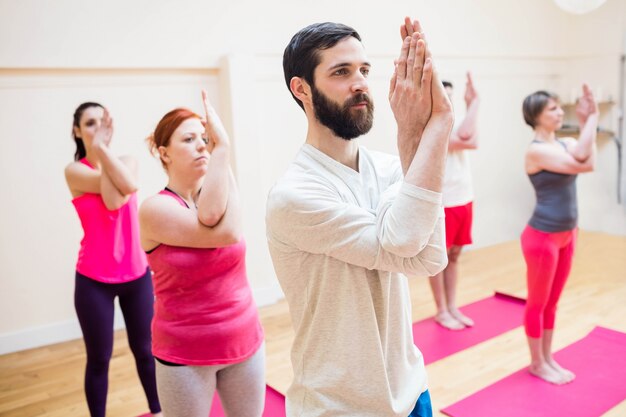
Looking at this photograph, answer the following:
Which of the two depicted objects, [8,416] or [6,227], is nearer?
[8,416]

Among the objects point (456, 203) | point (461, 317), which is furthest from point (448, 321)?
point (456, 203)

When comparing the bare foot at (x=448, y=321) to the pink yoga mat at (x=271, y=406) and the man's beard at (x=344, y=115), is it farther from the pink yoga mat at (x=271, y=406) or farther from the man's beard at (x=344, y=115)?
the man's beard at (x=344, y=115)

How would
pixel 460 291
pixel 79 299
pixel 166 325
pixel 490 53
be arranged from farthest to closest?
pixel 490 53, pixel 460 291, pixel 79 299, pixel 166 325

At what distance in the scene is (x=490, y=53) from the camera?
5.67 m

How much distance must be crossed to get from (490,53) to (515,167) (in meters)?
1.24

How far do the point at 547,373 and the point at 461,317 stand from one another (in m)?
0.91

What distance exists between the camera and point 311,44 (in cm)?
119

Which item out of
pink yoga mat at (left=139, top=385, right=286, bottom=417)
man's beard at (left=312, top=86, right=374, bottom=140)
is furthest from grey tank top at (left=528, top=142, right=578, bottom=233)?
man's beard at (left=312, top=86, right=374, bottom=140)

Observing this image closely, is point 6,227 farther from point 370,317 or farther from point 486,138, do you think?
point 486,138

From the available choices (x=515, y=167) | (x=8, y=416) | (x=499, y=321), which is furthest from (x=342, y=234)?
(x=515, y=167)

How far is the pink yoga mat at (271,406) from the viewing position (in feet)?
8.86

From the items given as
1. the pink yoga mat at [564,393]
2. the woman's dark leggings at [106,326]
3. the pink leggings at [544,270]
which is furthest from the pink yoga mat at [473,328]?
the woman's dark leggings at [106,326]

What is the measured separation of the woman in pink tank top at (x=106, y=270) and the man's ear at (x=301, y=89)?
142cm

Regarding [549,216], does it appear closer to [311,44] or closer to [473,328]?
[473,328]
